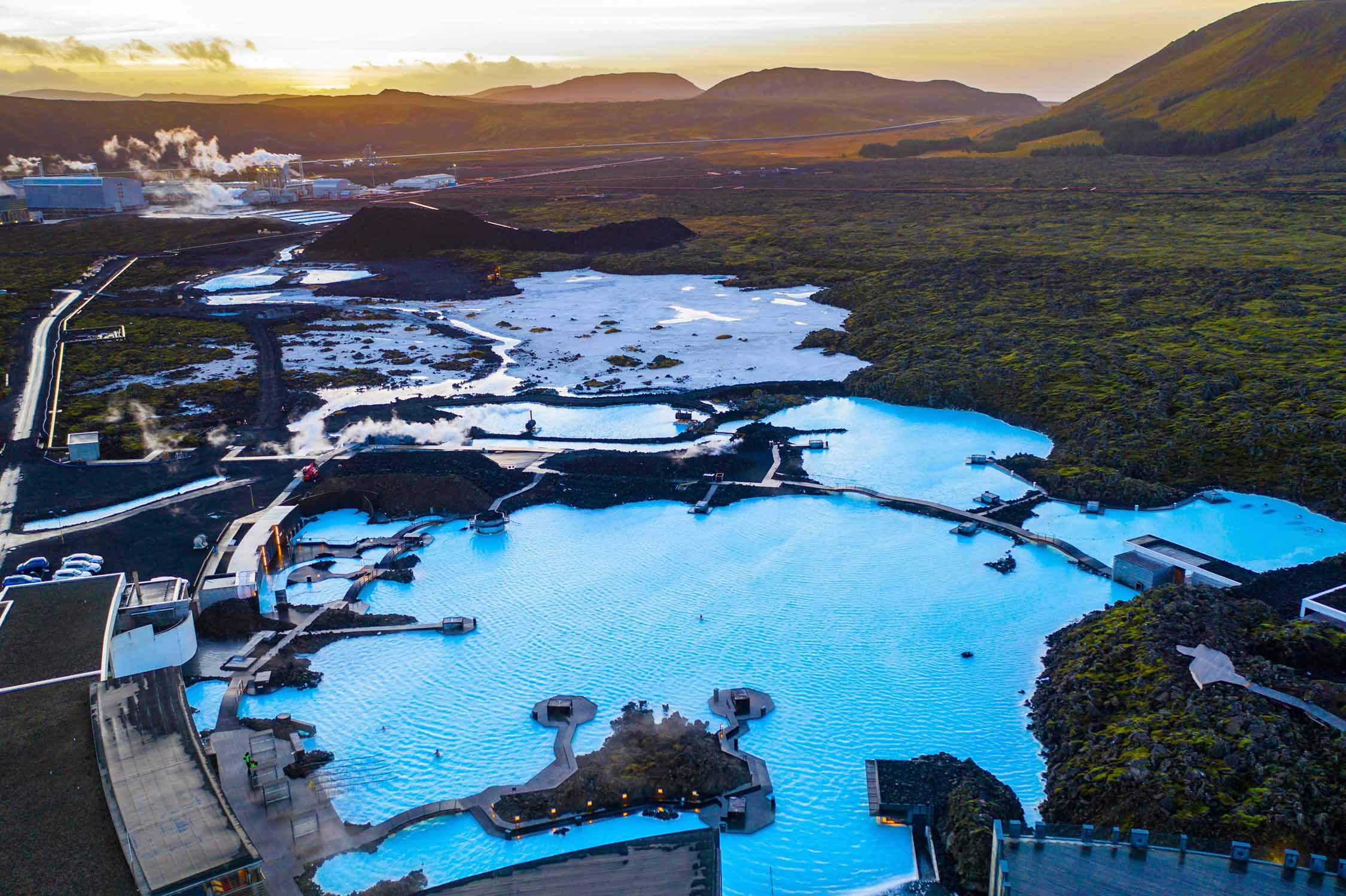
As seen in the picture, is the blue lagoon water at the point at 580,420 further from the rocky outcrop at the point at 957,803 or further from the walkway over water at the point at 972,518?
the rocky outcrop at the point at 957,803

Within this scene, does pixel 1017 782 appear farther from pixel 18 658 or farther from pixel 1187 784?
pixel 18 658

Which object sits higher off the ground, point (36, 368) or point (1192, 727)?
point (1192, 727)

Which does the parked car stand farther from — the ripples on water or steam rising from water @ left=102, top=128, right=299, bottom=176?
steam rising from water @ left=102, top=128, right=299, bottom=176

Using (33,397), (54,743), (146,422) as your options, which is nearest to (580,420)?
(146,422)

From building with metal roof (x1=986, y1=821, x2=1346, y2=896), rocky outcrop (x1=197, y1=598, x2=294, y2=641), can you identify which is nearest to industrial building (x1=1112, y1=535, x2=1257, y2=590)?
building with metal roof (x1=986, y1=821, x2=1346, y2=896)

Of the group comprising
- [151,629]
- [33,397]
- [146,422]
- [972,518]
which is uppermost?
[151,629]

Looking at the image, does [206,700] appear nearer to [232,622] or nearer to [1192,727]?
[232,622]

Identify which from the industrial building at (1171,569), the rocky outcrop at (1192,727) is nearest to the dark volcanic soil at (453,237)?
the industrial building at (1171,569)

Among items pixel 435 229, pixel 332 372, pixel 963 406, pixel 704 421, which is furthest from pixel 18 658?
pixel 435 229
